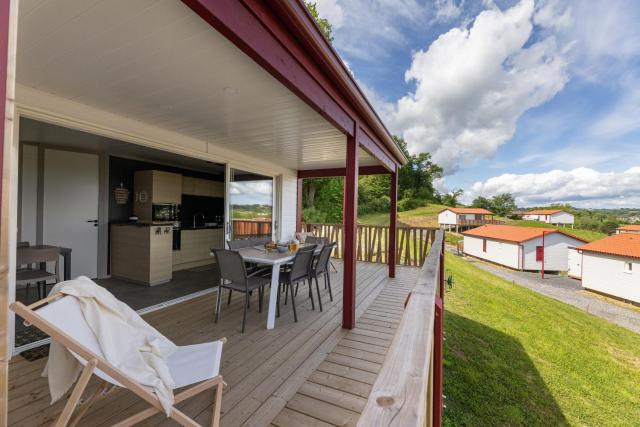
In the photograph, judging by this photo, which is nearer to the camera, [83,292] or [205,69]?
[83,292]

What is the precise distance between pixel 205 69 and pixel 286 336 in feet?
8.40

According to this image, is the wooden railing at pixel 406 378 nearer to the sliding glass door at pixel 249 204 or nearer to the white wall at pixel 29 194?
the sliding glass door at pixel 249 204

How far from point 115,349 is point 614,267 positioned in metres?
24.4

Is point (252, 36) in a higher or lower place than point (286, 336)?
higher

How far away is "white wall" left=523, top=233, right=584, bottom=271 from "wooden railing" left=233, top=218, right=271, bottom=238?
24.2 m

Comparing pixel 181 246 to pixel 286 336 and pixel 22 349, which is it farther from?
pixel 286 336

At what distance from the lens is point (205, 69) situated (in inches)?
82.2

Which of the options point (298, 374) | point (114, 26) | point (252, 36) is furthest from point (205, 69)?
point (298, 374)

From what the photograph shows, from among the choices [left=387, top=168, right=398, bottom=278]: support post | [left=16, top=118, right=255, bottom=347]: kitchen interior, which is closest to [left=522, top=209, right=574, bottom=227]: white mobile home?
[left=387, top=168, right=398, bottom=278]: support post

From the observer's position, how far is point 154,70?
2.11m

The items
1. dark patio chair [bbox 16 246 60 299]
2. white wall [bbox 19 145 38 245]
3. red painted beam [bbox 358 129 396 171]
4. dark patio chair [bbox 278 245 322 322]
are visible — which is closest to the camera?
dark patio chair [bbox 16 246 60 299]

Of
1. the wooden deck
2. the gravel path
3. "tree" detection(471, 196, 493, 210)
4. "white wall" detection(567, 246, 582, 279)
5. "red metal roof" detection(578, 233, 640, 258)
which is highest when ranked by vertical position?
"tree" detection(471, 196, 493, 210)

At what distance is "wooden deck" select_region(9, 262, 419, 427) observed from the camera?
178 cm

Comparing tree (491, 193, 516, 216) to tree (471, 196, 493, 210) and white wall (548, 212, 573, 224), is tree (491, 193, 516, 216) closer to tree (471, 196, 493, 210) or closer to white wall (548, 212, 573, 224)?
tree (471, 196, 493, 210)
